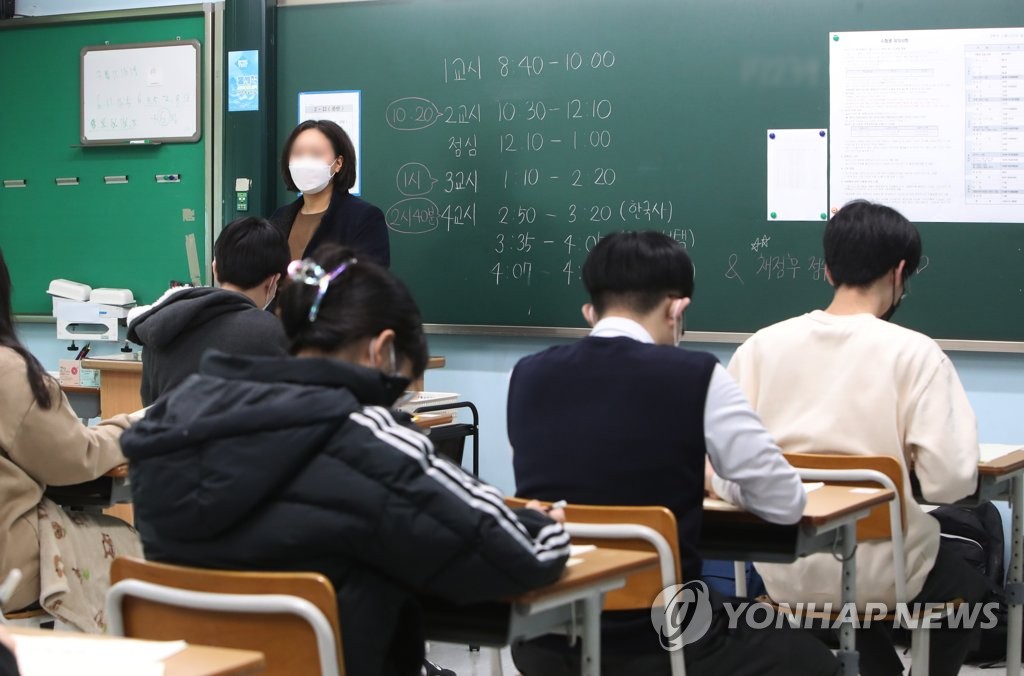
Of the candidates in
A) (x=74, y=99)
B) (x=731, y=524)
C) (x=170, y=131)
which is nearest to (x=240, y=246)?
(x=731, y=524)

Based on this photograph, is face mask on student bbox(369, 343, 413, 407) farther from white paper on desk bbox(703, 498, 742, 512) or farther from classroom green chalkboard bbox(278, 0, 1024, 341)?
classroom green chalkboard bbox(278, 0, 1024, 341)

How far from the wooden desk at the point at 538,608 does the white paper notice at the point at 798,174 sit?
116 inches

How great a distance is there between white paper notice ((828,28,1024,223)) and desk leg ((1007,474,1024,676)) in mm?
1445

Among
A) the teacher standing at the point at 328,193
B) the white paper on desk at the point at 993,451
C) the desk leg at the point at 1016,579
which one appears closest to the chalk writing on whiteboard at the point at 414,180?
the teacher standing at the point at 328,193

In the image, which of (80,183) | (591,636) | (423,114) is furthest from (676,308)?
(80,183)

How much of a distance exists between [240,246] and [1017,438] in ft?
9.35

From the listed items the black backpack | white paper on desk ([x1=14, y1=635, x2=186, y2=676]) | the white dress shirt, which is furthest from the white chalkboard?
white paper on desk ([x1=14, y1=635, x2=186, y2=676])

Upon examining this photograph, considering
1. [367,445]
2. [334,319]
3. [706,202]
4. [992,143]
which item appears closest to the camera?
[367,445]

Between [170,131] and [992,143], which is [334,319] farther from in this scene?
[170,131]

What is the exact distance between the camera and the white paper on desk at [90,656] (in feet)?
4.34

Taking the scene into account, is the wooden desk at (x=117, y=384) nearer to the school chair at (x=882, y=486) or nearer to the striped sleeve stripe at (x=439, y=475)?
the school chair at (x=882, y=486)

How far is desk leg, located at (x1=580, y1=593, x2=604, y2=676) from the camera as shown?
6.23ft

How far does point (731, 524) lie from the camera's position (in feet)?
7.70

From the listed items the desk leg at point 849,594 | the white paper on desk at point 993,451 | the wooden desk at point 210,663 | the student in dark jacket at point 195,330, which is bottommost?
the desk leg at point 849,594
